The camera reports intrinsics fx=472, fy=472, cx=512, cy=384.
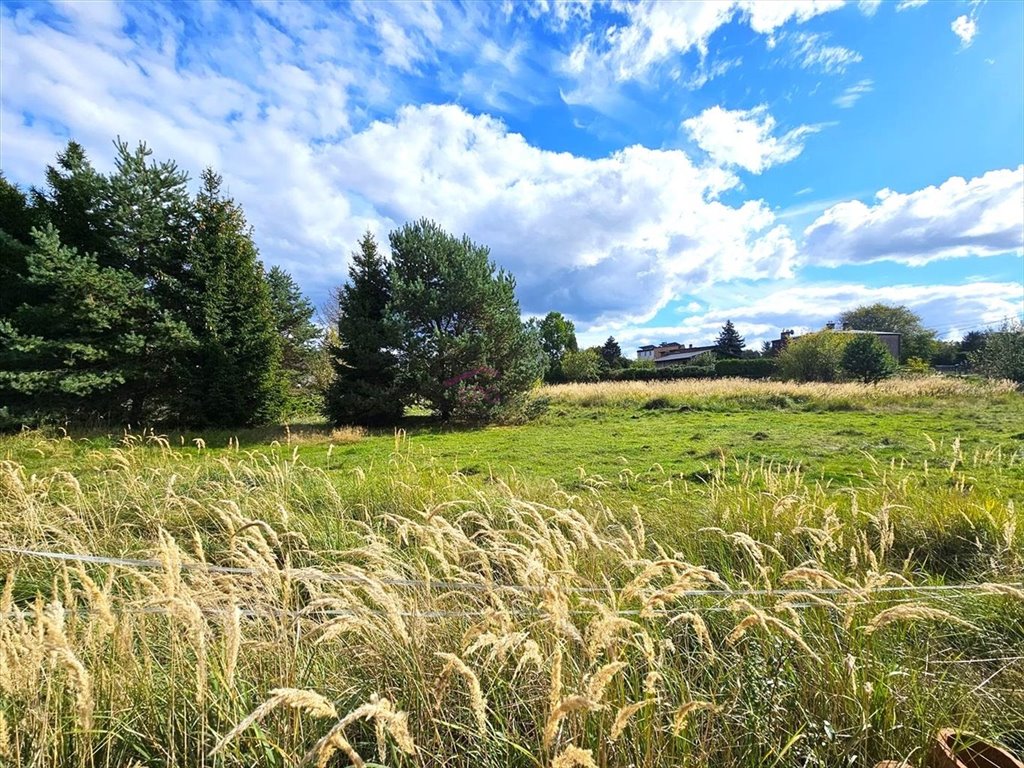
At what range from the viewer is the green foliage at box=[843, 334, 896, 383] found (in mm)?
25969

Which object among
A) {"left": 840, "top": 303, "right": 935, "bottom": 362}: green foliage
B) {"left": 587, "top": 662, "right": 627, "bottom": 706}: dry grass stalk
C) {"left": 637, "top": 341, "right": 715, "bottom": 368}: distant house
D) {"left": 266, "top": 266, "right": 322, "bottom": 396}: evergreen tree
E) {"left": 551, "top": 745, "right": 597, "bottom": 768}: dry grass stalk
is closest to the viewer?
{"left": 551, "top": 745, "right": 597, "bottom": 768}: dry grass stalk

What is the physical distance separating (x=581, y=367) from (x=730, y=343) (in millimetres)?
27586

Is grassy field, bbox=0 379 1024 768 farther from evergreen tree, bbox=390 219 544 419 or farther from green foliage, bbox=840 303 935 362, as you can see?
green foliage, bbox=840 303 935 362

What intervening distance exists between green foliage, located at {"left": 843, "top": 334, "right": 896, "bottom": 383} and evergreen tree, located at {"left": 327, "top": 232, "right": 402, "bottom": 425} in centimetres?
2527

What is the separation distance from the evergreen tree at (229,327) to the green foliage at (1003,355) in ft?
106

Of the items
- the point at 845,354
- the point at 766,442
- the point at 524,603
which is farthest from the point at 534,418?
the point at 845,354

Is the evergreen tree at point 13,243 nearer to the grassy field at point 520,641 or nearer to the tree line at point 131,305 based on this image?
the tree line at point 131,305

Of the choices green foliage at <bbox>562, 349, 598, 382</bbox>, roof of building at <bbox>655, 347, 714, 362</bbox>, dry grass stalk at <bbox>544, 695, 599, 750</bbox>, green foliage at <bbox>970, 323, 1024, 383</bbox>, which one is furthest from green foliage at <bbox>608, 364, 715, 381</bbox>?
dry grass stalk at <bbox>544, 695, 599, 750</bbox>

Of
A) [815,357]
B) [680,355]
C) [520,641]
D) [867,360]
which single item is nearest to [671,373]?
[815,357]

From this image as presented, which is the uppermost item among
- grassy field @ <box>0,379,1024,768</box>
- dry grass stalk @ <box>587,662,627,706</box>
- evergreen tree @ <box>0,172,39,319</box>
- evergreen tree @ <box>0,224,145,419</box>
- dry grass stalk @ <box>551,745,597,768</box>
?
evergreen tree @ <box>0,172,39,319</box>

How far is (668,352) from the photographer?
3282 inches

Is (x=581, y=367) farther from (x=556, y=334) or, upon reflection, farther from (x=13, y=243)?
(x=13, y=243)

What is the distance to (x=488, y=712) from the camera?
195 cm

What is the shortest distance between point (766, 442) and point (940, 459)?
314 centimetres
